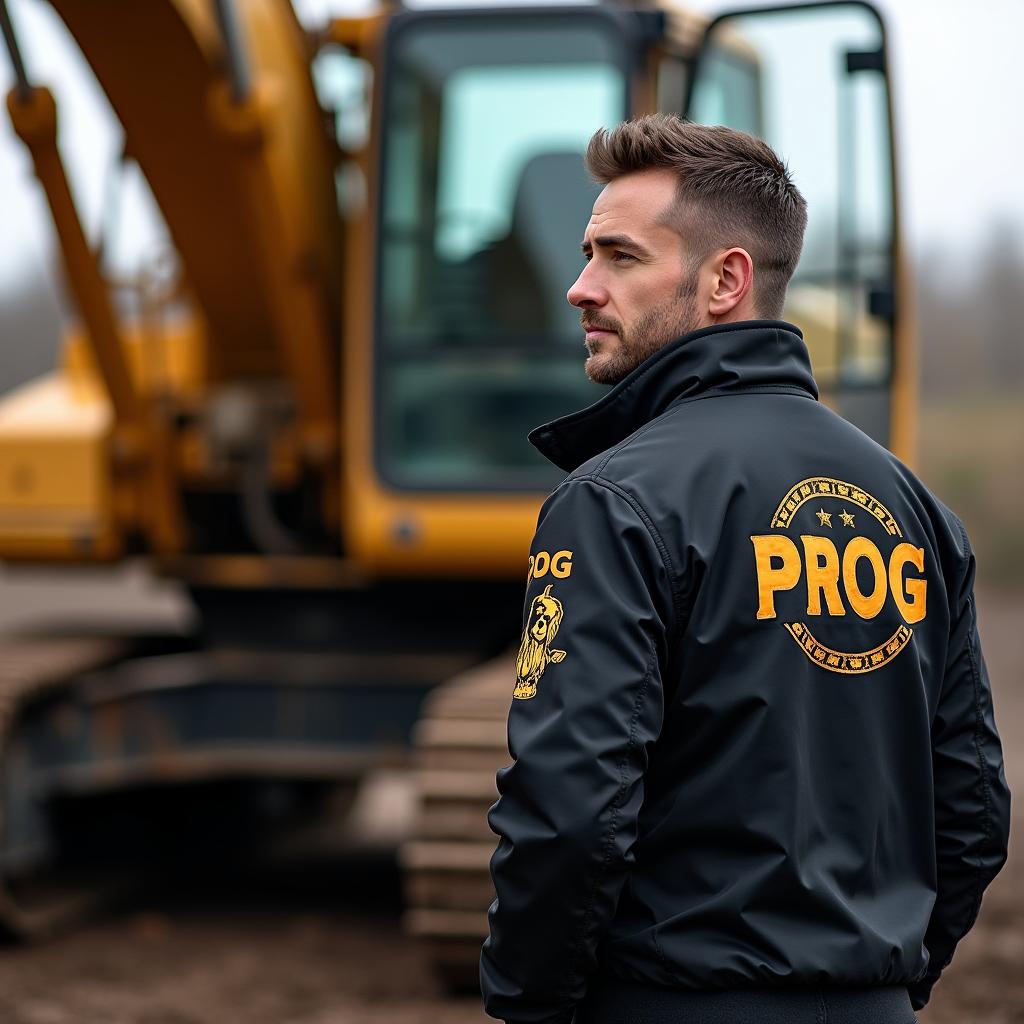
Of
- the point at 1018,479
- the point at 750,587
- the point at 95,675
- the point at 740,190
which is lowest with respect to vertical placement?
the point at 1018,479

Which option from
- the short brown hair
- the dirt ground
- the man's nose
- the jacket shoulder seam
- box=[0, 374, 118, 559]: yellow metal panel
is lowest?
the dirt ground

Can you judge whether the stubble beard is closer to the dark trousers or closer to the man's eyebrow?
A: the man's eyebrow

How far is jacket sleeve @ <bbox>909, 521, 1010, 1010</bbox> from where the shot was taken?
210 cm

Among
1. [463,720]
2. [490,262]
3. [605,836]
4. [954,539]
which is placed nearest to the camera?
[605,836]

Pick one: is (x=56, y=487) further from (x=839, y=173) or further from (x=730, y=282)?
(x=730, y=282)

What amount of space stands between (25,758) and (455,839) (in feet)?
5.95

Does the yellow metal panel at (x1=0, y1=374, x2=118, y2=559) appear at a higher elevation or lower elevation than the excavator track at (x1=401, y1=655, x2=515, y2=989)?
higher

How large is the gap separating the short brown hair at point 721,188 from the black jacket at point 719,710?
0.10 meters

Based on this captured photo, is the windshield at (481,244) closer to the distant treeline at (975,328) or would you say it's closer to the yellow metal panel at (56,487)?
the yellow metal panel at (56,487)

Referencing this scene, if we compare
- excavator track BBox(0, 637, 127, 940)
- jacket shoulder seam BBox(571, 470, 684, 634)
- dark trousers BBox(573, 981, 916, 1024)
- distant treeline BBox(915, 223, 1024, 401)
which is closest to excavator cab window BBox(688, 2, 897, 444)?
excavator track BBox(0, 637, 127, 940)

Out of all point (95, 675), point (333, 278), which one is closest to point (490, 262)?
point (333, 278)

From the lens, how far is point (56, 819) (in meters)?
6.29

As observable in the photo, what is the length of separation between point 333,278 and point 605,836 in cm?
438

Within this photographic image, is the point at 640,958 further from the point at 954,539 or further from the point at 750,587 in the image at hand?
the point at 954,539
